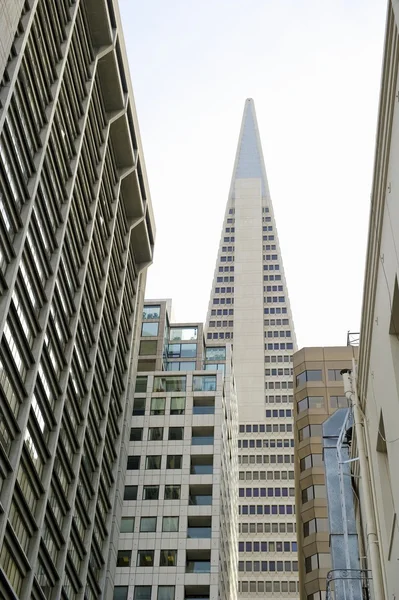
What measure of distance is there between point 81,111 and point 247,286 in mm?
128790

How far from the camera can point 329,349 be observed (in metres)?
80.5

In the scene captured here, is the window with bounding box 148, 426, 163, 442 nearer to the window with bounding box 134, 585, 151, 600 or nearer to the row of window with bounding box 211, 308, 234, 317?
the window with bounding box 134, 585, 151, 600

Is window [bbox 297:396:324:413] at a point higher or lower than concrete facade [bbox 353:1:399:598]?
higher

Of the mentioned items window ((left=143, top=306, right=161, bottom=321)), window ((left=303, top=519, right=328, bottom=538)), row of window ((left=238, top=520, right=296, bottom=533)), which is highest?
window ((left=143, top=306, right=161, bottom=321))

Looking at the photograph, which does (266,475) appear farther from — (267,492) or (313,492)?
(313,492)

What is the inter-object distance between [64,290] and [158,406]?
36.9 m

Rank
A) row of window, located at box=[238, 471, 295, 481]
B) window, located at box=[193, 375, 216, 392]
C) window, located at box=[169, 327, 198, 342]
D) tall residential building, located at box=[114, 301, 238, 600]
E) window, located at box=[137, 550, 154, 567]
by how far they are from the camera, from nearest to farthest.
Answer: tall residential building, located at box=[114, 301, 238, 600]
window, located at box=[137, 550, 154, 567]
window, located at box=[193, 375, 216, 392]
window, located at box=[169, 327, 198, 342]
row of window, located at box=[238, 471, 295, 481]

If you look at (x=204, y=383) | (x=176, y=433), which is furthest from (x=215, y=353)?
(x=176, y=433)

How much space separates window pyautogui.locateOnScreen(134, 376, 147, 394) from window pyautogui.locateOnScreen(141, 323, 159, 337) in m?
9.70

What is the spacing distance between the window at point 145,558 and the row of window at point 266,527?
6524 cm

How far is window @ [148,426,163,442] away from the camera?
264ft

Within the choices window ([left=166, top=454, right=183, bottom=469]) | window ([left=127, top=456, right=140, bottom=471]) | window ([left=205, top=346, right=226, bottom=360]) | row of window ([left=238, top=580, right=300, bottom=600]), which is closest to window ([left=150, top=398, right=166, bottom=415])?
window ([left=127, top=456, right=140, bottom=471])

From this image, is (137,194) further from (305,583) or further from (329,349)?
(305,583)

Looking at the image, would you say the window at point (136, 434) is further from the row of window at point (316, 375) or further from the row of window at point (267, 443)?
the row of window at point (267, 443)
